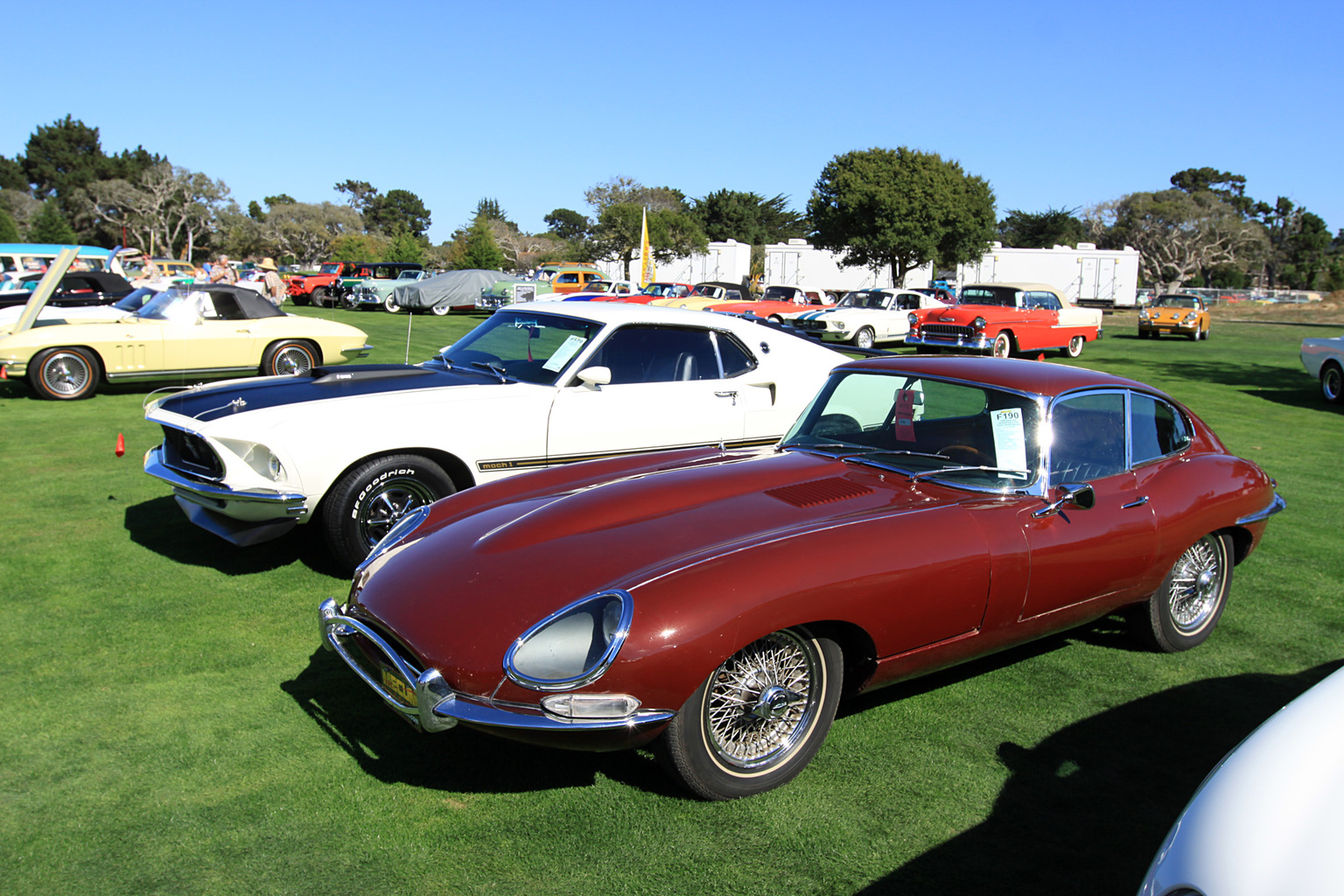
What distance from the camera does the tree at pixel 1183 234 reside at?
7262 cm

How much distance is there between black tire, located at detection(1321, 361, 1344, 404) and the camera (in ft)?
46.5

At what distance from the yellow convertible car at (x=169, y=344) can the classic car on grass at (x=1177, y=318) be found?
2747cm

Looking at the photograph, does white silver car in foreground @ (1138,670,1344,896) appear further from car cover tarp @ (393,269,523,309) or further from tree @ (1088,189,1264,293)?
tree @ (1088,189,1264,293)

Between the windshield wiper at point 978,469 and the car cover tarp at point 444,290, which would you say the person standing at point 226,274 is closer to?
the car cover tarp at point 444,290

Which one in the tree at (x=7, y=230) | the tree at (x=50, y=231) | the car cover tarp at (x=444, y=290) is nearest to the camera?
the car cover tarp at (x=444, y=290)

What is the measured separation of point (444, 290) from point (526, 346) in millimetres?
26361

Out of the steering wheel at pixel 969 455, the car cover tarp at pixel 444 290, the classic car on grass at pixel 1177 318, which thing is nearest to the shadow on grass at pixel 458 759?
the steering wheel at pixel 969 455

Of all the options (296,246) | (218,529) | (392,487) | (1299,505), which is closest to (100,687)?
(218,529)

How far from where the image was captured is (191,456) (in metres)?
5.25

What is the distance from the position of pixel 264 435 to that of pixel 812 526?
10.3 feet

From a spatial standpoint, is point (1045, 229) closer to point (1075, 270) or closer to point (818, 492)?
point (1075, 270)

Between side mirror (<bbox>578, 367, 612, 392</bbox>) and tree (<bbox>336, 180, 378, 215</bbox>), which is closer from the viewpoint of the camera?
side mirror (<bbox>578, 367, 612, 392</bbox>)

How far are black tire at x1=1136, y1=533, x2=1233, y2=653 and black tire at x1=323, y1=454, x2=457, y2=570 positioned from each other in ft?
12.3

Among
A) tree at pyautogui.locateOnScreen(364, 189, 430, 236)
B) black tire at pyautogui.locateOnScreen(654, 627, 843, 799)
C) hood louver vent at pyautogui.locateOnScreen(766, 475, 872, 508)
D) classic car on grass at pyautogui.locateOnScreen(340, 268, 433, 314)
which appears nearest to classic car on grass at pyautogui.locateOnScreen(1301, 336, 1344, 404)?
hood louver vent at pyautogui.locateOnScreen(766, 475, 872, 508)
